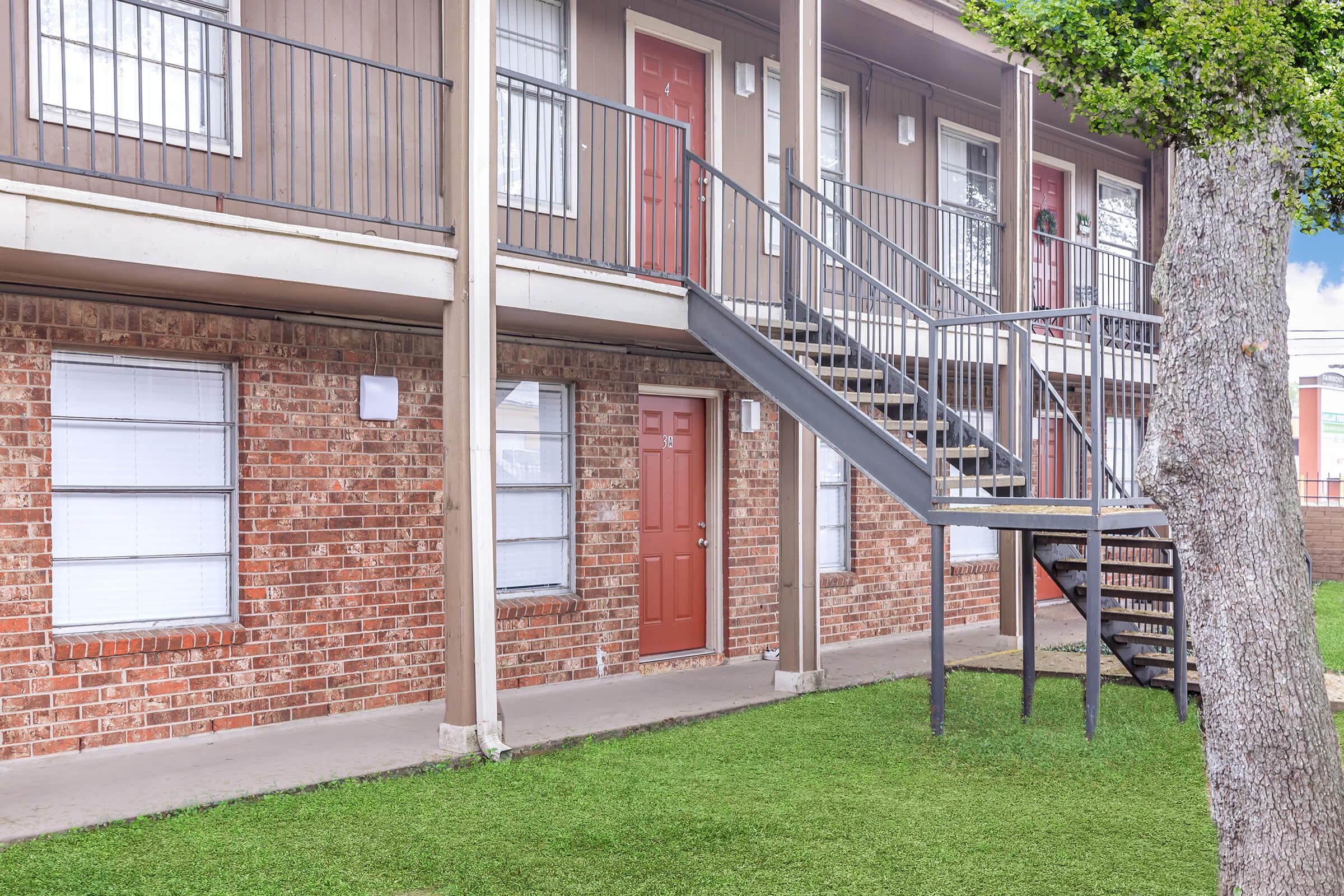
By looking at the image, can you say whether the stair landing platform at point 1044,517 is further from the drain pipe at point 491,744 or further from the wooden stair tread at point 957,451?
the drain pipe at point 491,744

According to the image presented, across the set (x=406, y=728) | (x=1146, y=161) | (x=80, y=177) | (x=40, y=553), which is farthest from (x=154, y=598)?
(x=1146, y=161)

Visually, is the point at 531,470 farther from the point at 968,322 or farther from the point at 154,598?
the point at 968,322

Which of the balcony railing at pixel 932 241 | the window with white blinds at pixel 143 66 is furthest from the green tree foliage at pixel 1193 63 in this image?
the balcony railing at pixel 932 241

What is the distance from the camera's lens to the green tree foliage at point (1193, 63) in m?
3.18

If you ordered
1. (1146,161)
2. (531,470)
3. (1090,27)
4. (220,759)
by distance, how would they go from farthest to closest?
1. (1146,161)
2. (531,470)
3. (220,759)
4. (1090,27)

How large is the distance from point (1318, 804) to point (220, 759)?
5.25m

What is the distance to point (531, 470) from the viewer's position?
8.88m

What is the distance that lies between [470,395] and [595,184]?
3.12 m

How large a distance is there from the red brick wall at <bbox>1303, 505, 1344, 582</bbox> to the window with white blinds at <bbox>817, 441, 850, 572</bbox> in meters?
9.52

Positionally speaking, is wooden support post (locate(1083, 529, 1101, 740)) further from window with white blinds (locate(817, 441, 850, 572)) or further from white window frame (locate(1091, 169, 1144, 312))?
white window frame (locate(1091, 169, 1144, 312))

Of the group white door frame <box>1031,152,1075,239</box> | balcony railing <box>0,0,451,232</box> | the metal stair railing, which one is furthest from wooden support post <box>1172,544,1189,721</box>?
white door frame <box>1031,152,1075,239</box>

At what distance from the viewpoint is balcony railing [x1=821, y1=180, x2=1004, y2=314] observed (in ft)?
35.5

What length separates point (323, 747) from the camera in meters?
6.77

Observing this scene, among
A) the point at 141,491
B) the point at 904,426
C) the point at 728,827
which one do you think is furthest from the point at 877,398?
the point at 141,491
